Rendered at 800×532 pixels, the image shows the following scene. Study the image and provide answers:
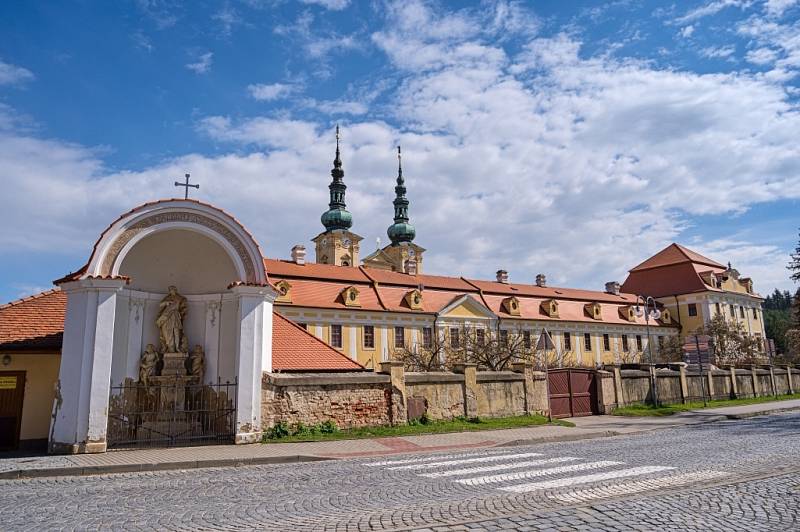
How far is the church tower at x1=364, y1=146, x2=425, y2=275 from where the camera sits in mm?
68000

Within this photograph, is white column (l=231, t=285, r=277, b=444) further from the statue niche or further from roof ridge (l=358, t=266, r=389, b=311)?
roof ridge (l=358, t=266, r=389, b=311)

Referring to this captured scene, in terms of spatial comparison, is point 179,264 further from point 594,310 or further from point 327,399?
point 594,310

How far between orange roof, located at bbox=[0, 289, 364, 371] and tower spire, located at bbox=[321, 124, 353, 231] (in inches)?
1768

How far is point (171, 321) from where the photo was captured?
631 inches

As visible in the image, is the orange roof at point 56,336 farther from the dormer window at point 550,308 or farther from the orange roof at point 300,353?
the dormer window at point 550,308

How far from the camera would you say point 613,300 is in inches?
2173

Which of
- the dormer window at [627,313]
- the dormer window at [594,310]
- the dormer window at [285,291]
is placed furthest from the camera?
the dormer window at [627,313]

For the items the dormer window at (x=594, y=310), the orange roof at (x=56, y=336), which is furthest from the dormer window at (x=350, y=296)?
the dormer window at (x=594, y=310)

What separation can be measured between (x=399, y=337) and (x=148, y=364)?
2675 centimetres

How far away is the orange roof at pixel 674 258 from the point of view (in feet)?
192

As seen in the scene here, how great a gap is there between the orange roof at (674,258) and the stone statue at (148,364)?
181ft

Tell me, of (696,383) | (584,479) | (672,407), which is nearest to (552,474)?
(584,479)

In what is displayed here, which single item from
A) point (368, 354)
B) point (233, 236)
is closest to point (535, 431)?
point (233, 236)

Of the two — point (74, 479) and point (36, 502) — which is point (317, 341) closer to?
point (74, 479)
